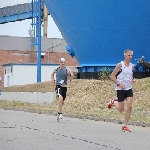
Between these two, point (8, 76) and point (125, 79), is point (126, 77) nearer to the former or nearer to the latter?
point (125, 79)

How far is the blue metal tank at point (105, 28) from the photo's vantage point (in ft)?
87.8

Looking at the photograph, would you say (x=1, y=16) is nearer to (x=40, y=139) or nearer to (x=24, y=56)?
(x=24, y=56)

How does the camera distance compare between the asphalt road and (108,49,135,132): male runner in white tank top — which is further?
(108,49,135,132): male runner in white tank top

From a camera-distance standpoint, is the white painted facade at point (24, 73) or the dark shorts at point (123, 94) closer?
the dark shorts at point (123, 94)

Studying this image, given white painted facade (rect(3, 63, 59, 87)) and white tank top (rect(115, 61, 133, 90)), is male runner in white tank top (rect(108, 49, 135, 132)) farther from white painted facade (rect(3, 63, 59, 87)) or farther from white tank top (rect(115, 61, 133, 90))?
white painted facade (rect(3, 63, 59, 87))

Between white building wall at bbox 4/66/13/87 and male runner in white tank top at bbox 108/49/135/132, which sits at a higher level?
white building wall at bbox 4/66/13/87

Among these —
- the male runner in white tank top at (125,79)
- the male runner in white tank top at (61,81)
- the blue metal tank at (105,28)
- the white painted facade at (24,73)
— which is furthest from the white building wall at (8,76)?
the male runner in white tank top at (125,79)

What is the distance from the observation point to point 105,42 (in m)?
28.2

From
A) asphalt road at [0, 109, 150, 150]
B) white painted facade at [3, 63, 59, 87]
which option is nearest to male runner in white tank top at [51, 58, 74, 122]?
asphalt road at [0, 109, 150, 150]

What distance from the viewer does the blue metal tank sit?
2675 centimetres

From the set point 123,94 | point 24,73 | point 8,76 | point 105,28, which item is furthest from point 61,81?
point 8,76

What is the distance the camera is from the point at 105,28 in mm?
27766

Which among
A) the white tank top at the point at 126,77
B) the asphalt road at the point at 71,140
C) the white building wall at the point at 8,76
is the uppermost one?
the white building wall at the point at 8,76

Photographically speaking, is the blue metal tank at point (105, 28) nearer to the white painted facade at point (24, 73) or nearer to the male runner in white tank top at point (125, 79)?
the male runner in white tank top at point (125, 79)
